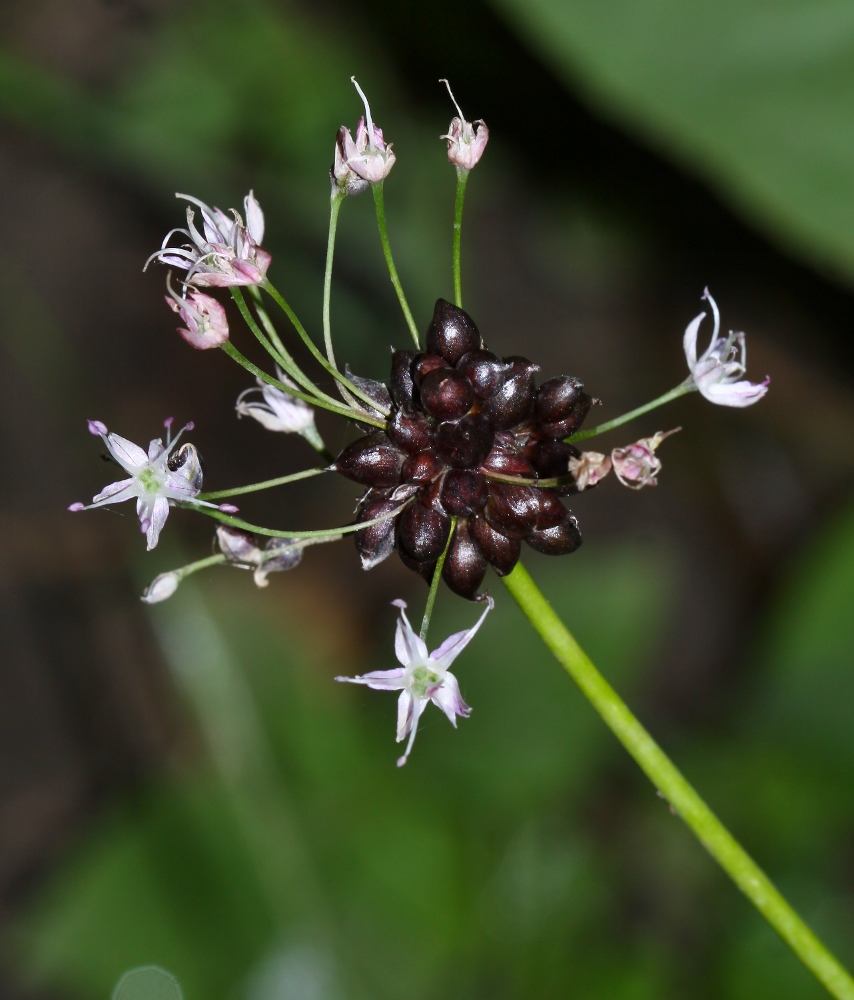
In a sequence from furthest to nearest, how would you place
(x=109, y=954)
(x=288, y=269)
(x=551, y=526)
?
1. (x=288, y=269)
2. (x=109, y=954)
3. (x=551, y=526)

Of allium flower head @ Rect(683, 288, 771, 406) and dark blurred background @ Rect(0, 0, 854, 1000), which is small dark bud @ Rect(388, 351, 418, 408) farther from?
dark blurred background @ Rect(0, 0, 854, 1000)

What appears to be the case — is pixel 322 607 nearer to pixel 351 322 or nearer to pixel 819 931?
pixel 351 322

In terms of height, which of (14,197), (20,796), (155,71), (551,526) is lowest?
(20,796)

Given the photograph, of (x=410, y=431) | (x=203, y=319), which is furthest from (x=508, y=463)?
(x=203, y=319)

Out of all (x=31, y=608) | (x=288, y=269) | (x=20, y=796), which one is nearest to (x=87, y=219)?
(x=288, y=269)

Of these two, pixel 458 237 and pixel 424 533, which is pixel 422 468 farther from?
pixel 458 237

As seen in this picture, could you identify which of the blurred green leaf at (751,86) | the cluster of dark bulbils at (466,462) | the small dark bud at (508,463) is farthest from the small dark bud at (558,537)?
the blurred green leaf at (751,86)
